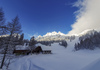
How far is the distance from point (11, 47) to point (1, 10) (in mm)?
6137

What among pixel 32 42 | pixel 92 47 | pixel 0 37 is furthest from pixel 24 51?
pixel 92 47

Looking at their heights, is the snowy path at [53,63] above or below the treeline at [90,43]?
below

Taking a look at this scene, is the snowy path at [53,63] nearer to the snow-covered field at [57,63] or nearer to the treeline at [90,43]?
the snow-covered field at [57,63]

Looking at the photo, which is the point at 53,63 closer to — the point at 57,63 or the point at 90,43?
the point at 57,63

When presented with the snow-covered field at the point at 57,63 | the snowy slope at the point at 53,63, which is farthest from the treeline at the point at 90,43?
the snow-covered field at the point at 57,63

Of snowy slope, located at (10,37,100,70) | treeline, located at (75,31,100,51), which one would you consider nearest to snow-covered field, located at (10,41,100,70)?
snowy slope, located at (10,37,100,70)

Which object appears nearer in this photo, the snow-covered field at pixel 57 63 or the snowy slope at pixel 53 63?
the snow-covered field at pixel 57 63

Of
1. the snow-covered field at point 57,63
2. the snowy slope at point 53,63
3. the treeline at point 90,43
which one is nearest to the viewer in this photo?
the snow-covered field at point 57,63

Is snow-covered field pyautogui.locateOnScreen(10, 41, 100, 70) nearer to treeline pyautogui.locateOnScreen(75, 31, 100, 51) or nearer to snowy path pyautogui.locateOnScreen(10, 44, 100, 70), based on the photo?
snowy path pyautogui.locateOnScreen(10, 44, 100, 70)

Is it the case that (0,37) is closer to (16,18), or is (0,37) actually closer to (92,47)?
(16,18)

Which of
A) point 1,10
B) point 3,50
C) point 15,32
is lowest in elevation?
point 3,50

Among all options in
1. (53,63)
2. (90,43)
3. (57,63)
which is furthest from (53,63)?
(90,43)

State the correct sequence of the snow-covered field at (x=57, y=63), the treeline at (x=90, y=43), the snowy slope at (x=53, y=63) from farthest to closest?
the treeline at (x=90, y=43) → the snowy slope at (x=53, y=63) → the snow-covered field at (x=57, y=63)

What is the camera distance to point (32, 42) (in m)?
28.9
